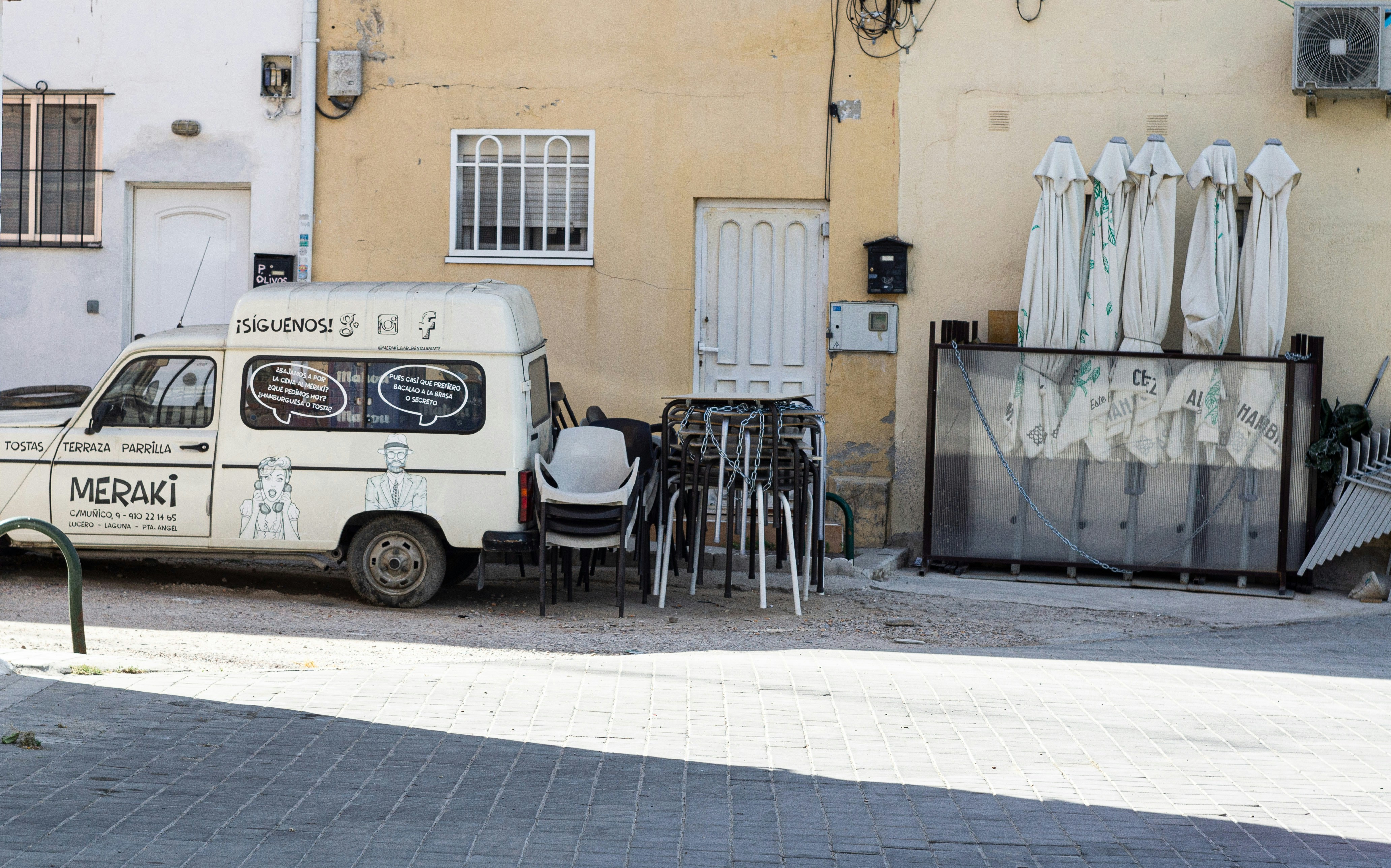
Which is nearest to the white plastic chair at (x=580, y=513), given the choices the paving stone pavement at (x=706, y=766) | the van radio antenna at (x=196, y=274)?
the paving stone pavement at (x=706, y=766)

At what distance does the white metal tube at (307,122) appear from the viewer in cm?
1213

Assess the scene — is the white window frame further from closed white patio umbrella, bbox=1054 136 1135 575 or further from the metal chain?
closed white patio umbrella, bbox=1054 136 1135 575

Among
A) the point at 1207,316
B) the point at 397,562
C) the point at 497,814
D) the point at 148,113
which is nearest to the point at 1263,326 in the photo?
the point at 1207,316

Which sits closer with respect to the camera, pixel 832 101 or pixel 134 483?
pixel 134 483

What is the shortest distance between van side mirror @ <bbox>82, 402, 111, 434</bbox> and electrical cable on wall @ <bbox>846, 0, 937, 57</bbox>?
6.64 m

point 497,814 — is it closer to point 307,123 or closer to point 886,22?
point 886,22

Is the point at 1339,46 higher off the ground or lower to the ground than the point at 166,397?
higher

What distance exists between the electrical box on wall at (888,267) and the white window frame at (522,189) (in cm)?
245

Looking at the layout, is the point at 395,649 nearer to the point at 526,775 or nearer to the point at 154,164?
the point at 526,775

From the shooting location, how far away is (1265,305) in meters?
10.5

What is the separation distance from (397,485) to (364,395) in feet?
2.03

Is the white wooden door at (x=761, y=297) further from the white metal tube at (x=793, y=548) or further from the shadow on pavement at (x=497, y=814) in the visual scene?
the shadow on pavement at (x=497, y=814)

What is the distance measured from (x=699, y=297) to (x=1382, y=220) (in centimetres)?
557

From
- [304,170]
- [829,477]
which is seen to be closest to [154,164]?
[304,170]
